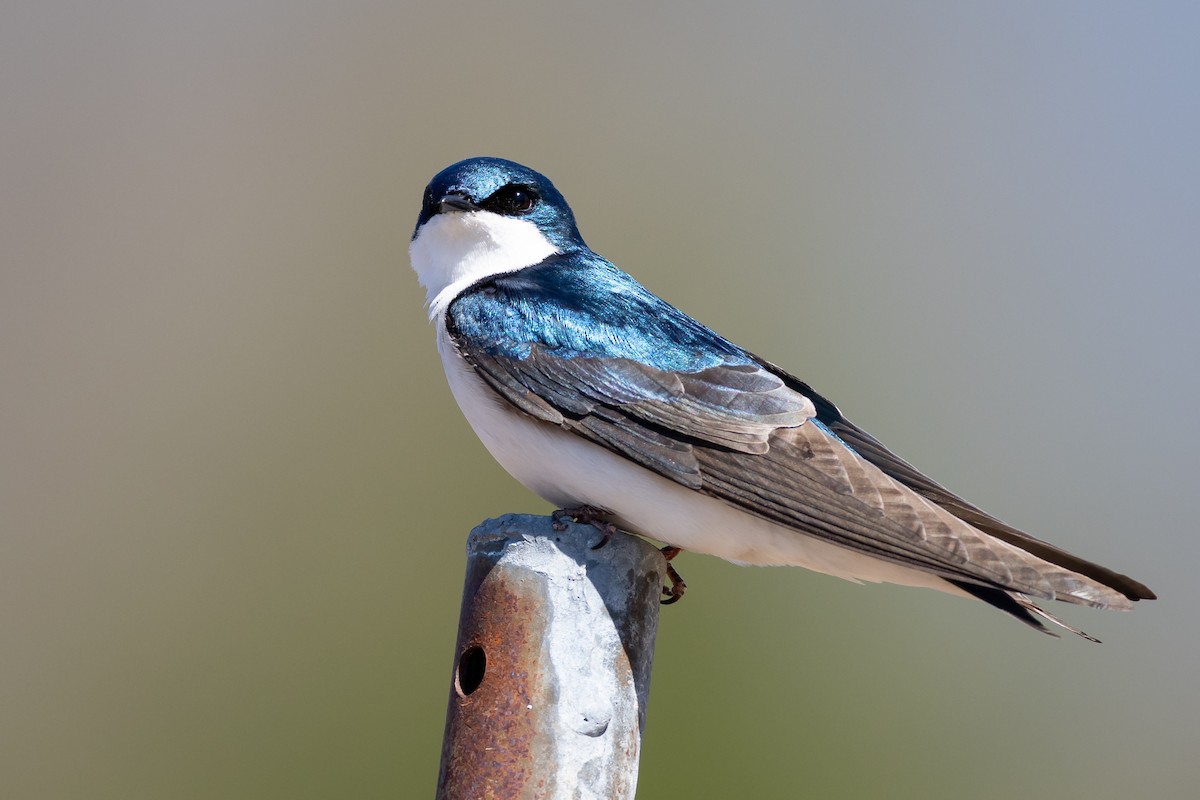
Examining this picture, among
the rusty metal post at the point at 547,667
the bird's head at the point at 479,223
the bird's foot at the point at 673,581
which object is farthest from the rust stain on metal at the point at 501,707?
the bird's head at the point at 479,223

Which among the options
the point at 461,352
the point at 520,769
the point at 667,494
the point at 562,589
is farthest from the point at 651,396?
the point at 520,769

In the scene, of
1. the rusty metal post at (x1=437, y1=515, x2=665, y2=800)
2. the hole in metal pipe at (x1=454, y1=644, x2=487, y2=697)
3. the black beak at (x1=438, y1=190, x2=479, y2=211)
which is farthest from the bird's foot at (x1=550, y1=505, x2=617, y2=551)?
the black beak at (x1=438, y1=190, x2=479, y2=211)

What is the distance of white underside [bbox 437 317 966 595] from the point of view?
5.24 feet

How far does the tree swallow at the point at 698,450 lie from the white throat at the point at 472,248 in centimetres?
9

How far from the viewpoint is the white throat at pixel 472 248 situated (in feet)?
6.46

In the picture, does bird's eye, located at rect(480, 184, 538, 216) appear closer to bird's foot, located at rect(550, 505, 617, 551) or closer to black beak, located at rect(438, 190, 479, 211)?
black beak, located at rect(438, 190, 479, 211)

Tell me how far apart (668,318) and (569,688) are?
703 millimetres

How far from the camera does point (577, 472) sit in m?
1.62

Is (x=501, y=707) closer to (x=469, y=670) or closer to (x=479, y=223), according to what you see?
(x=469, y=670)

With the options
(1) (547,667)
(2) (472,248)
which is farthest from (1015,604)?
(2) (472,248)

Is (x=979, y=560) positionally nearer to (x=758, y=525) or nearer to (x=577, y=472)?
(x=758, y=525)

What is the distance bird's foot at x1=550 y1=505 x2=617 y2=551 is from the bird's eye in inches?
24.4

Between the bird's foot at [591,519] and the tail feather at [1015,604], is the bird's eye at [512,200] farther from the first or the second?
the tail feather at [1015,604]

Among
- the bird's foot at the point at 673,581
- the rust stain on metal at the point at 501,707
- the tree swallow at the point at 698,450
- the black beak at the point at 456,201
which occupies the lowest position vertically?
the rust stain on metal at the point at 501,707
